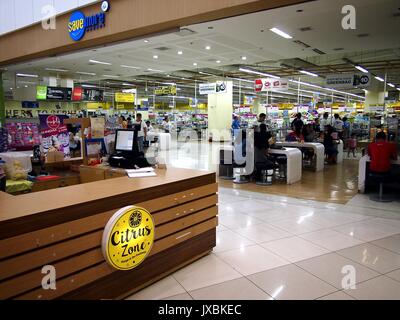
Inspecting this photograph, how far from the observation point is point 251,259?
3.48 metres

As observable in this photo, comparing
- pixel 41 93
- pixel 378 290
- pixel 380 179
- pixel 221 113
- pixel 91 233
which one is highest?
pixel 41 93

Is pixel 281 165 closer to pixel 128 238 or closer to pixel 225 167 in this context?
pixel 225 167

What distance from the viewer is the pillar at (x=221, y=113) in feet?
59.4

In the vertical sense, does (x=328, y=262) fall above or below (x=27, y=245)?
below

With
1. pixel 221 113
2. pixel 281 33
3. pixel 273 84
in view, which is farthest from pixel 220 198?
pixel 221 113

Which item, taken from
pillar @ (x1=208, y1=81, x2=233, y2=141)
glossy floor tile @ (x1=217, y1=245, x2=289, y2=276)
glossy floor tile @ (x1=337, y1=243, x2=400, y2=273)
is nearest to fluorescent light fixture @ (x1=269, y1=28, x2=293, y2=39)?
glossy floor tile @ (x1=337, y1=243, x2=400, y2=273)

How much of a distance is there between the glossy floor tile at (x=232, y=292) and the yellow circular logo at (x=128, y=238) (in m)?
0.60

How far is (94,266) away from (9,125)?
370 cm

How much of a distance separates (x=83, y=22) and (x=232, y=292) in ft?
22.5

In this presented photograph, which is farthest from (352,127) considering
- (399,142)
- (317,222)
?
(317,222)

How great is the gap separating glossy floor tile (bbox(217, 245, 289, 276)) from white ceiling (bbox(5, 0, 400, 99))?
176 inches

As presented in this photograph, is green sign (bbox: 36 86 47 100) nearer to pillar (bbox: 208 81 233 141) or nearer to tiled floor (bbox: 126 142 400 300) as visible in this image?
pillar (bbox: 208 81 233 141)

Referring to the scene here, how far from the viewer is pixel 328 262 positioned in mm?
3408

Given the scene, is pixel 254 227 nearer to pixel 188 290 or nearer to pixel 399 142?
pixel 188 290
